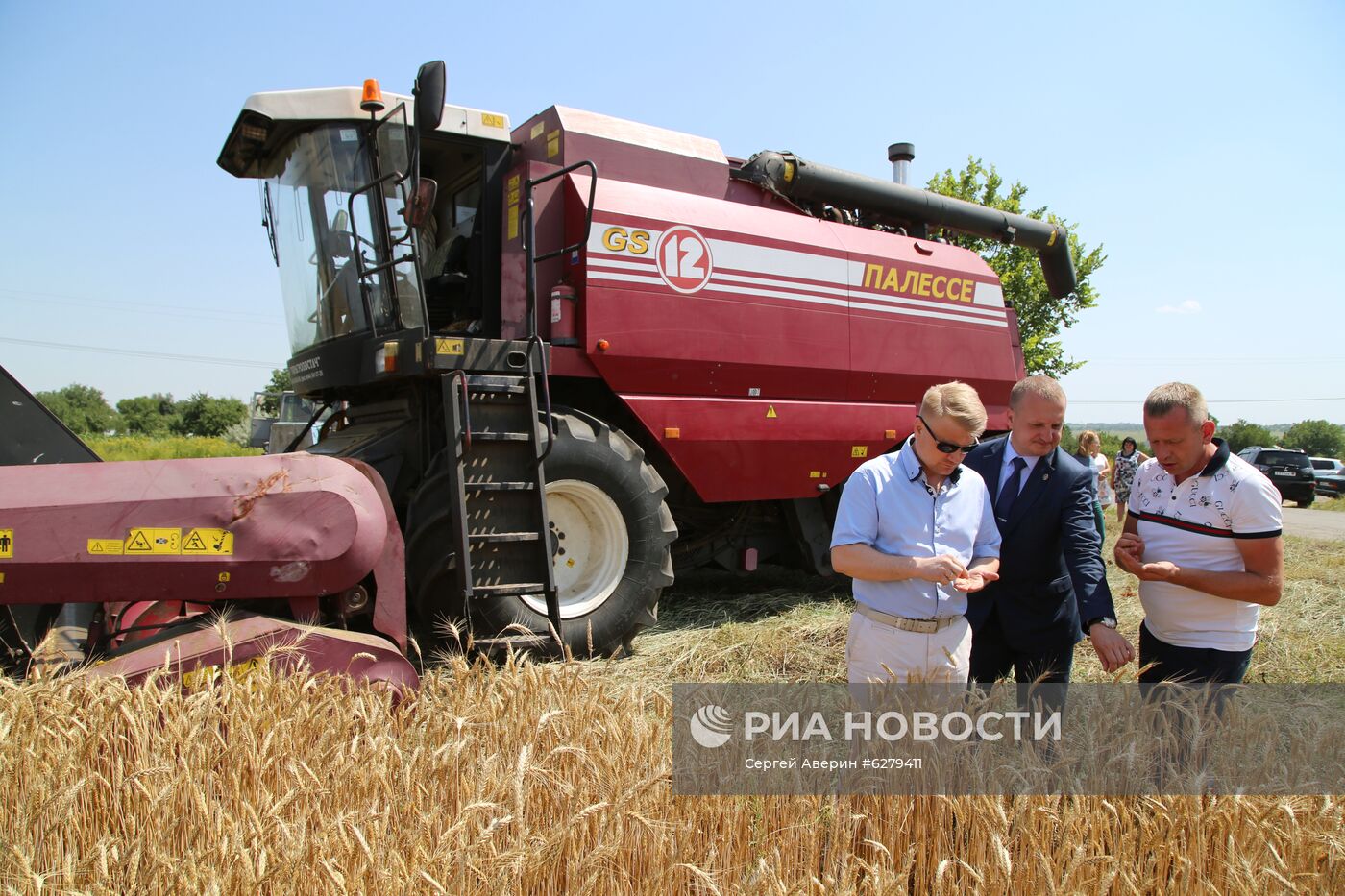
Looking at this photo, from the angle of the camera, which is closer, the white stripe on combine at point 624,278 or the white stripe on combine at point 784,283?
the white stripe on combine at point 624,278

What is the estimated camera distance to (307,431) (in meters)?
6.09

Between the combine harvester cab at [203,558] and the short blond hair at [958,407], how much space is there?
190cm

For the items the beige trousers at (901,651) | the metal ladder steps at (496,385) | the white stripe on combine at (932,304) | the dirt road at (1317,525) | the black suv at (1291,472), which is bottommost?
the dirt road at (1317,525)

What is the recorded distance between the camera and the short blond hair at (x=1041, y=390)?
2676 mm

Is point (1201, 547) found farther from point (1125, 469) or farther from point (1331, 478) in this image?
point (1331, 478)

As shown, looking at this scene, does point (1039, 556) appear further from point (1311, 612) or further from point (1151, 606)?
point (1311, 612)

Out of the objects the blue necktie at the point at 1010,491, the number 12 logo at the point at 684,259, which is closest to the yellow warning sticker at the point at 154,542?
the blue necktie at the point at 1010,491

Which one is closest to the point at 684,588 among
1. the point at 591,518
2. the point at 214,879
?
the point at 591,518

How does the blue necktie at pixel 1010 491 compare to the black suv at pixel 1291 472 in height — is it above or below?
above

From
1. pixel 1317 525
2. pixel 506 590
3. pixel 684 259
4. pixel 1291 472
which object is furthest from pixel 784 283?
pixel 1291 472

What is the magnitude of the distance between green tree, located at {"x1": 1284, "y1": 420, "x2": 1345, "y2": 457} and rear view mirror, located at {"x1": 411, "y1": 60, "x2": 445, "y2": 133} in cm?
5158

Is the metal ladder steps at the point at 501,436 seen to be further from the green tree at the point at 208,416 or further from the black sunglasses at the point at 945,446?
the green tree at the point at 208,416

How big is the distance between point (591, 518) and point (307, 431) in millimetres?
2560

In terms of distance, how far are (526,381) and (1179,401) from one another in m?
2.92
